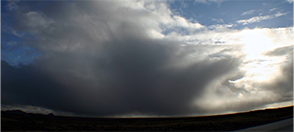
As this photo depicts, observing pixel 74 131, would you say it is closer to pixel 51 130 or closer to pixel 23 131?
pixel 51 130

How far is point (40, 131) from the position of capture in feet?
94.2

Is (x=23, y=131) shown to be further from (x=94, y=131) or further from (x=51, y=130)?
(x=94, y=131)

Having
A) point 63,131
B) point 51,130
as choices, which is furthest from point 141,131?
point 51,130

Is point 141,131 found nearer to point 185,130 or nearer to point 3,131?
point 185,130

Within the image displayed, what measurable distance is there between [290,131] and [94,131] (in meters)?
32.3

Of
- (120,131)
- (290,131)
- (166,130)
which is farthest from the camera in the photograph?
(120,131)

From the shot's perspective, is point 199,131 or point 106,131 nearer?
point 199,131

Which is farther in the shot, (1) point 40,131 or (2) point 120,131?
(2) point 120,131

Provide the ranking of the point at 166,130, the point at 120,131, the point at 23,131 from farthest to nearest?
the point at 120,131 → the point at 166,130 → the point at 23,131

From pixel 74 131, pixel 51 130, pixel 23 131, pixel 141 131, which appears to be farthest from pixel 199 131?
pixel 23 131

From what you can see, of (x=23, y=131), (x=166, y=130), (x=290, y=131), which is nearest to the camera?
(x=290, y=131)

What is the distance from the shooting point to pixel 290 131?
56.8 ft

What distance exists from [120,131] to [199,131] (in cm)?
1637

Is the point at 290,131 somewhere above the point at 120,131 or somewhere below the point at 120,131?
above
